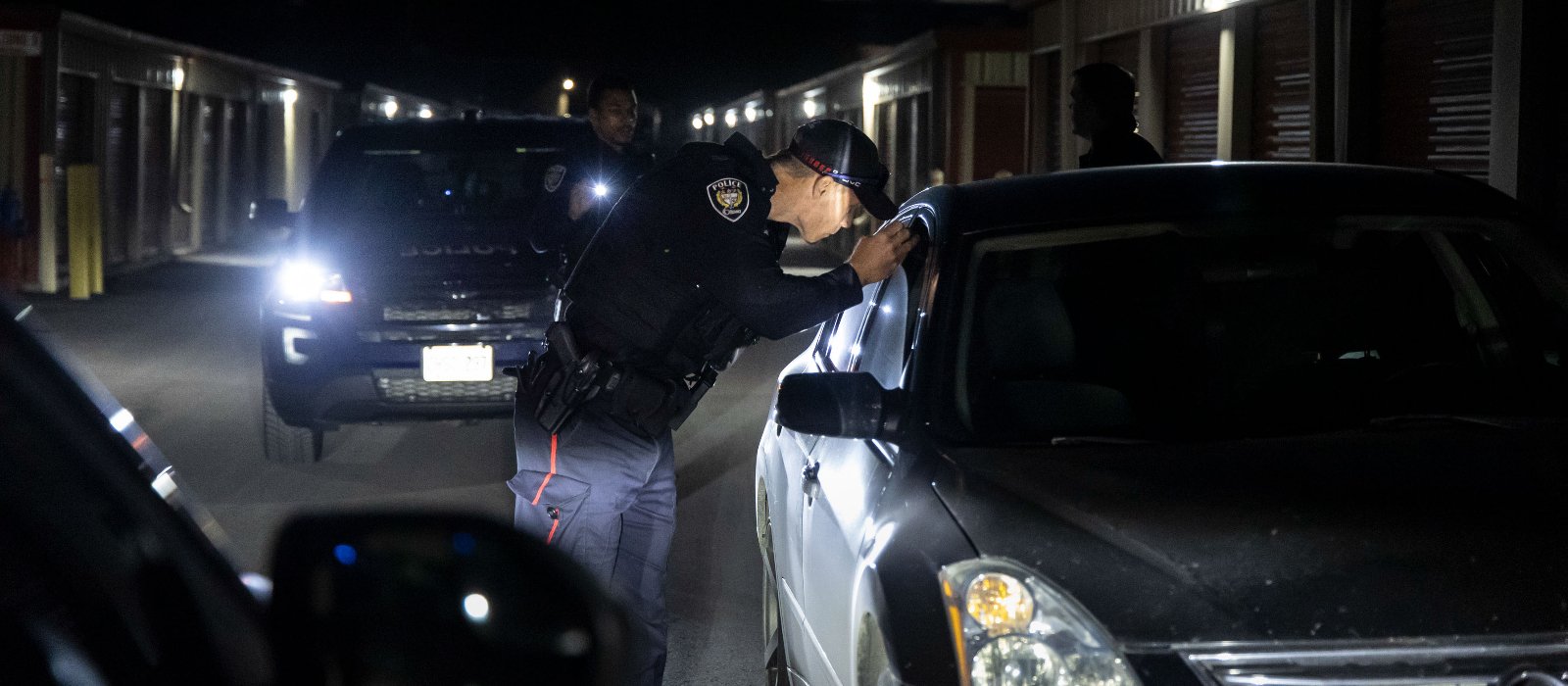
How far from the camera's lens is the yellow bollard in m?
19.9

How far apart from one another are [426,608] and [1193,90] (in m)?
14.3

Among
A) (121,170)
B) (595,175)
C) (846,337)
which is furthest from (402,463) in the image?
(121,170)

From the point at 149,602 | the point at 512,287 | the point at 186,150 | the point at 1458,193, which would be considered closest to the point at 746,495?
Answer: the point at 512,287

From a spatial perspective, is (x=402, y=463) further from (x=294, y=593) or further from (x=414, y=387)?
(x=294, y=593)

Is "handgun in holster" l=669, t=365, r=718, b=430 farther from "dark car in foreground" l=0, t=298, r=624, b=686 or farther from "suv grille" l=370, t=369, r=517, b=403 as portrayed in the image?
"suv grille" l=370, t=369, r=517, b=403

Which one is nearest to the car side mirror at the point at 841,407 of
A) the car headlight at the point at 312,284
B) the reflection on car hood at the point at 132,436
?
the reflection on car hood at the point at 132,436

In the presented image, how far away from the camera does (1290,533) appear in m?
2.93

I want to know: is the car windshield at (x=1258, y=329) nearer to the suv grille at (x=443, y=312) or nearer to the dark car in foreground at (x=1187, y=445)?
the dark car in foreground at (x=1187, y=445)

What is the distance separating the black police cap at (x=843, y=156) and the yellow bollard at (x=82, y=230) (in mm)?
17458

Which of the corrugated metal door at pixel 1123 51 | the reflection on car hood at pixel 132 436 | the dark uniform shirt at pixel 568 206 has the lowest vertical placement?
the reflection on car hood at pixel 132 436

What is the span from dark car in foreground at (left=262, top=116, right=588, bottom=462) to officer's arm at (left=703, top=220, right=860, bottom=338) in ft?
13.9

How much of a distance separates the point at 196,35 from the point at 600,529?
1138 inches

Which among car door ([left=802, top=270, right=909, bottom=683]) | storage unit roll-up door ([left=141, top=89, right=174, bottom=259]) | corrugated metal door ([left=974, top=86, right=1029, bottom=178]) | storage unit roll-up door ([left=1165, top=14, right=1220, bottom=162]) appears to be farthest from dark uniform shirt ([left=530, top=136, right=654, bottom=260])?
storage unit roll-up door ([left=141, top=89, right=174, bottom=259])

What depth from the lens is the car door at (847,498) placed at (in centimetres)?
332
